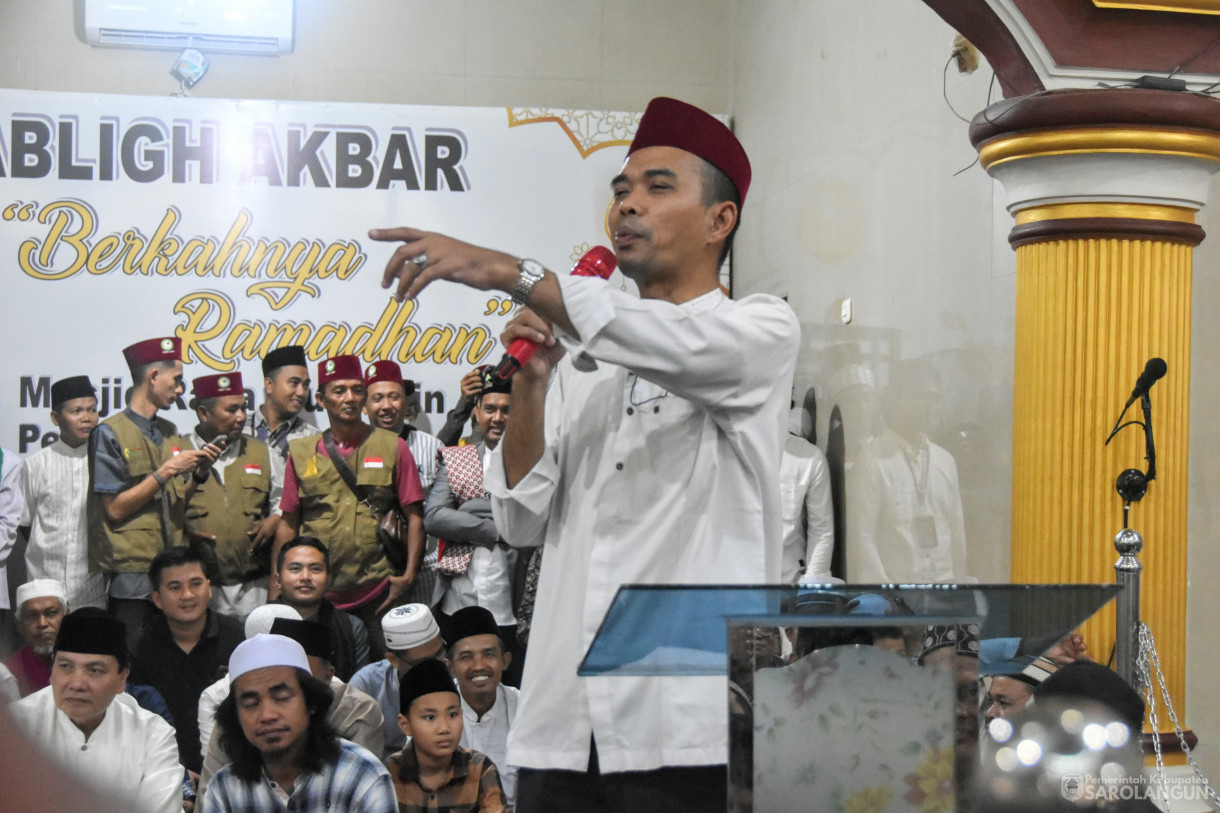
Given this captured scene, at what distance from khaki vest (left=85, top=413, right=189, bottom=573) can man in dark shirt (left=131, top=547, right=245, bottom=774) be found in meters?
0.66

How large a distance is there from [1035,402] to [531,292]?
166 cm

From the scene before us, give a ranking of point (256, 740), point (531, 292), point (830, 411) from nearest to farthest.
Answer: point (531, 292) < point (256, 740) < point (830, 411)

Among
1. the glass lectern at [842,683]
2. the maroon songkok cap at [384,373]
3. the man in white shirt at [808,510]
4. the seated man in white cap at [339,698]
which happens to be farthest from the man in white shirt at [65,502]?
the glass lectern at [842,683]

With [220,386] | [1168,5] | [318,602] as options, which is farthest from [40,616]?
[1168,5]

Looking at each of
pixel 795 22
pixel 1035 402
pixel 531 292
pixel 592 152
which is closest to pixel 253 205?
pixel 592 152

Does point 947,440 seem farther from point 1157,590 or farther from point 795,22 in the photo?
point 795,22

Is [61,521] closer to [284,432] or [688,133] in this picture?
[284,432]

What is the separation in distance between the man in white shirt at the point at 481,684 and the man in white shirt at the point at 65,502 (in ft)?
6.97

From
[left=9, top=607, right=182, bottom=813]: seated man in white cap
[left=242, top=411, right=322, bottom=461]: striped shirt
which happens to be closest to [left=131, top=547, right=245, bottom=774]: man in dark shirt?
[left=9, top=607, right=182, bottom=813]: seated man in white cap

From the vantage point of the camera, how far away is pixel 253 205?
6.32 meters

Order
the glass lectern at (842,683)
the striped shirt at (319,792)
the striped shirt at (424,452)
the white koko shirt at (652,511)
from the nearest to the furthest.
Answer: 1. the glass lectern at (842,683)
2. the white koko shirt at (652,511)
3. the striped shirt at (319,792)
4. the striped shirt at (424,452)

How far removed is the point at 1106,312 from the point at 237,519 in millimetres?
3652

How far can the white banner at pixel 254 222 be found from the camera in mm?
6094

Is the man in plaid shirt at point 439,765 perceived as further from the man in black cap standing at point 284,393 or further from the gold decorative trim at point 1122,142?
the man in black cap standing at point 284,393
